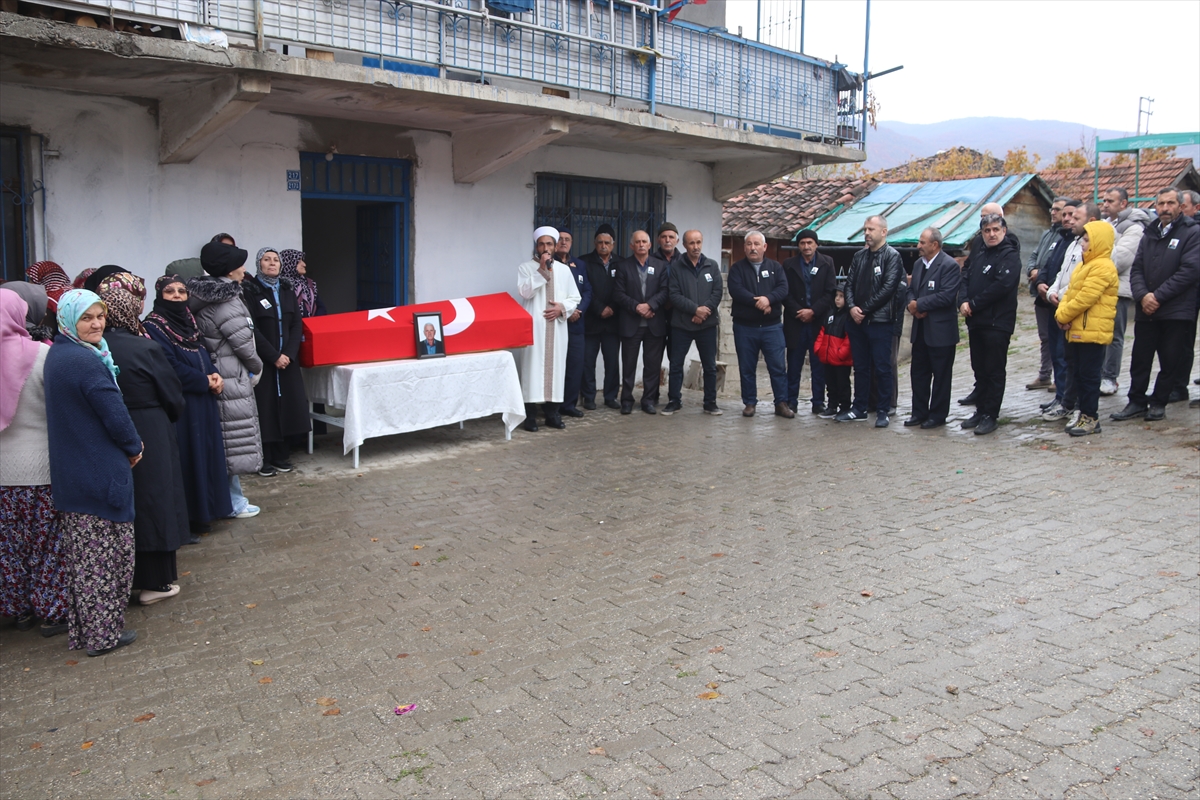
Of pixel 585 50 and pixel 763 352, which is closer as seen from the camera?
pixel 585 50

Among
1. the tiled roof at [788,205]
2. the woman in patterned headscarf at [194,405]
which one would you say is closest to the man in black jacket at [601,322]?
the woman in patterned headscarf at [194,405]

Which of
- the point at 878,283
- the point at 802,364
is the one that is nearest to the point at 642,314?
the point at 802,364

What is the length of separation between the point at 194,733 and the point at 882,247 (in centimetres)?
822

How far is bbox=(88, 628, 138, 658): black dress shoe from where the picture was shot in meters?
4.70

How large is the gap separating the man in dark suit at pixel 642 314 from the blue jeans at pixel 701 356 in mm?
182

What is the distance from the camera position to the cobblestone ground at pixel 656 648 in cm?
362

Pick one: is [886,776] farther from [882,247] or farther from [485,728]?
[882,247]

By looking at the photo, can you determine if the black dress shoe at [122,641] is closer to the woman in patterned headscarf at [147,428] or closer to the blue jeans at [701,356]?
the woman in patterned headscarf at [147,428]

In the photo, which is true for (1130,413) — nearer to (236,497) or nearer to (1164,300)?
(1164,300)

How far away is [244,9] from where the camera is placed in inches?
298

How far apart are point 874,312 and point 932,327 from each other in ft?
2.03

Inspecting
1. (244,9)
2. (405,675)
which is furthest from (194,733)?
(244,9)

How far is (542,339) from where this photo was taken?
9953mm

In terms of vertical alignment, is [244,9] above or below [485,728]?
above
